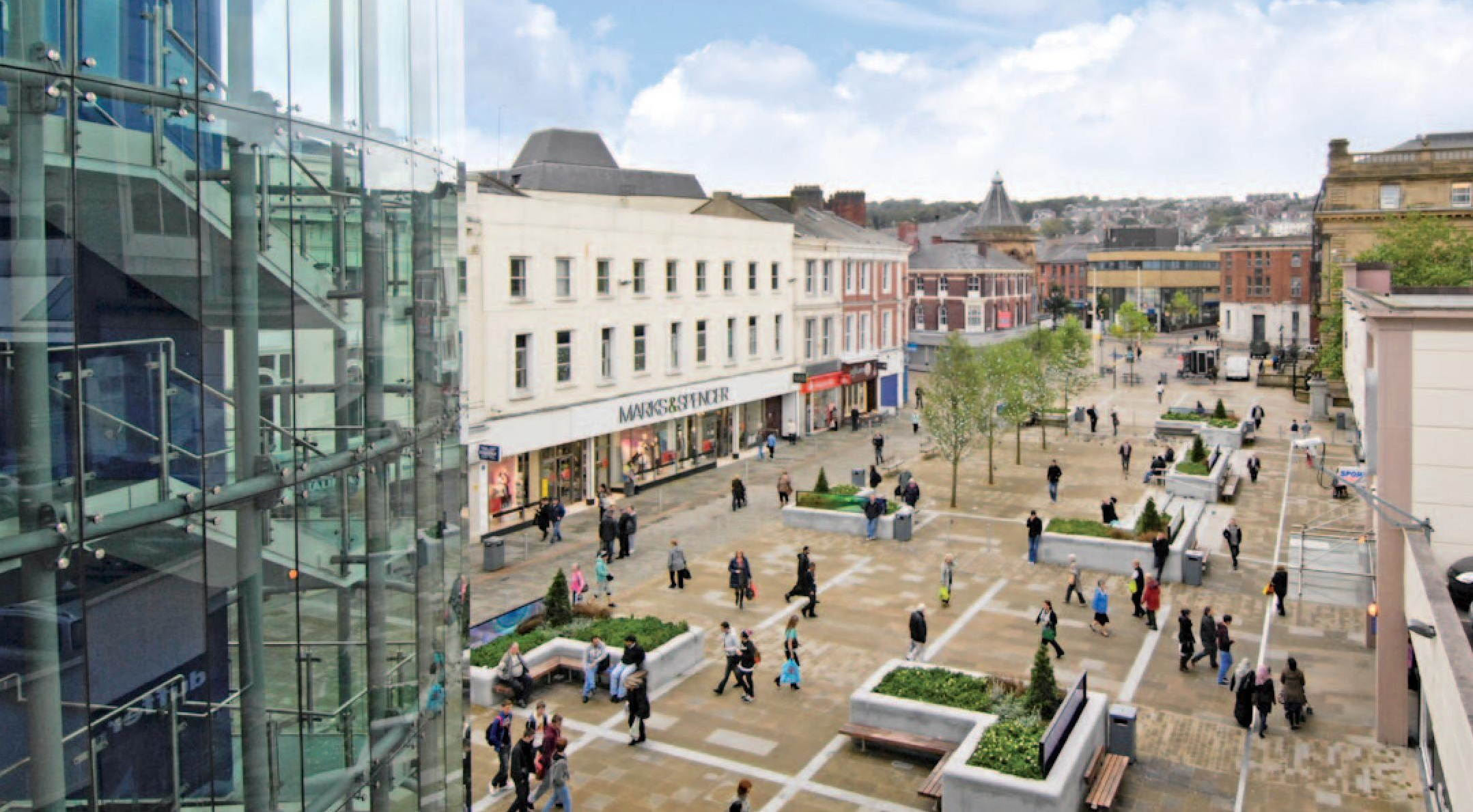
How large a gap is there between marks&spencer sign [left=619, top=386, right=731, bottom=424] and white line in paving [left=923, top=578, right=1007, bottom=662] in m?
15.1

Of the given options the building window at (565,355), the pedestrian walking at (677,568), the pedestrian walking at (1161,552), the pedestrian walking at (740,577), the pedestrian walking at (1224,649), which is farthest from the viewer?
the building window at (565,355)

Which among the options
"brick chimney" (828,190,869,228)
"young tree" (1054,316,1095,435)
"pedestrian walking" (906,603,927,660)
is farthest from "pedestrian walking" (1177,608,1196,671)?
"brick chimney" (828,190,869,228)

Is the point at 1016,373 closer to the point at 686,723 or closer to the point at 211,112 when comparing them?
the point at 686,723

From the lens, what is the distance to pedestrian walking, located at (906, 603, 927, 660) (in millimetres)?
20625

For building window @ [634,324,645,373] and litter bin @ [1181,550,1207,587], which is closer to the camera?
litter bin @ [1181,550,1207,587]

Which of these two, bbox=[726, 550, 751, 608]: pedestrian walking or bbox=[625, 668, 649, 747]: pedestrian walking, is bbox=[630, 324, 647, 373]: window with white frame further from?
bbox=[625, 668, 649, 747]: pedestrian walking

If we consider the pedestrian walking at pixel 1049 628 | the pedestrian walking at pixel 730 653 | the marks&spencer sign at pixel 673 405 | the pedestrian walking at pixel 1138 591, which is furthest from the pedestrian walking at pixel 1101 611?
the marks&spencer sign at pixel 673 405

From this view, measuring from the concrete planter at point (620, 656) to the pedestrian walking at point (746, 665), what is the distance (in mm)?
1410

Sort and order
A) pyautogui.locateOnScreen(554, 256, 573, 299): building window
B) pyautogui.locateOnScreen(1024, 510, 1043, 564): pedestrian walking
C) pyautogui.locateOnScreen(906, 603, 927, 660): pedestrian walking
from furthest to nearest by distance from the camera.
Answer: pyautogui.locateOnScreen(554, 256, 573, 299): building window < pyautogui.locateOnScreen(1024, 510, 1043, 564): pedestrian walking < pyautogui.locateOnScreen(906, 603, 927, 660): pedestrian walking

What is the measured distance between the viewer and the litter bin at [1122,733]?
16.8 metres

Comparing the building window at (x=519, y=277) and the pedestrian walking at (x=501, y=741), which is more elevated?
the building window at (x=519, y=277)

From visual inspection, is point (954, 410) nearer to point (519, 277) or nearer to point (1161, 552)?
point (1161, 552)

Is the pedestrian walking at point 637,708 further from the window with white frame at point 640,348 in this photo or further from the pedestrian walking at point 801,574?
the window with white frame at point 640,348

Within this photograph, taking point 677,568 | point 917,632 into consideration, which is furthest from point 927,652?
point 677,568
